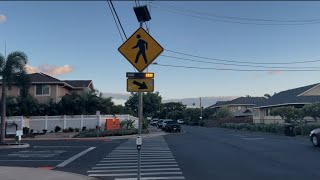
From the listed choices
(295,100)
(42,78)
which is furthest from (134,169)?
(295,100)

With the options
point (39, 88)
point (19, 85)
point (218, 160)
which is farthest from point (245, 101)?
point (218, 160)

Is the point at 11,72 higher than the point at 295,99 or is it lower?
higher

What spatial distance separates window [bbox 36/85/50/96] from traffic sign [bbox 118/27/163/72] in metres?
43.6

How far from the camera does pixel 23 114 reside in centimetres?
4681

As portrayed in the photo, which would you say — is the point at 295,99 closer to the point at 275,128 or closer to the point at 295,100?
the point at 295,100

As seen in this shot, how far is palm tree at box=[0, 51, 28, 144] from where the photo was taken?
29.6 m

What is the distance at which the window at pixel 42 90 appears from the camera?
5253 cm

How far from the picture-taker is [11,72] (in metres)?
29.7

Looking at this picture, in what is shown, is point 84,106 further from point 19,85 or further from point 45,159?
point 45,159

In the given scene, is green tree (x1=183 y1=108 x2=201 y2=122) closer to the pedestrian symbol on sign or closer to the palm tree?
the palm tree

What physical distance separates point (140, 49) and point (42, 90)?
144 ft

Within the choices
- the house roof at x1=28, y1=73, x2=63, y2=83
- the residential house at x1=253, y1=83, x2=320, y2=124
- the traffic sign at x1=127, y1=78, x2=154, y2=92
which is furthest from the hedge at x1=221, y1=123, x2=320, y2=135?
the traffic sign at x1=127, y1=78, x2=154, y2=92

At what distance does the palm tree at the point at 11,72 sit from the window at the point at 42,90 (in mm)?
22695

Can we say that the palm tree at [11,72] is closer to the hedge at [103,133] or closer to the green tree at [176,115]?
the hedge at [103,133]
